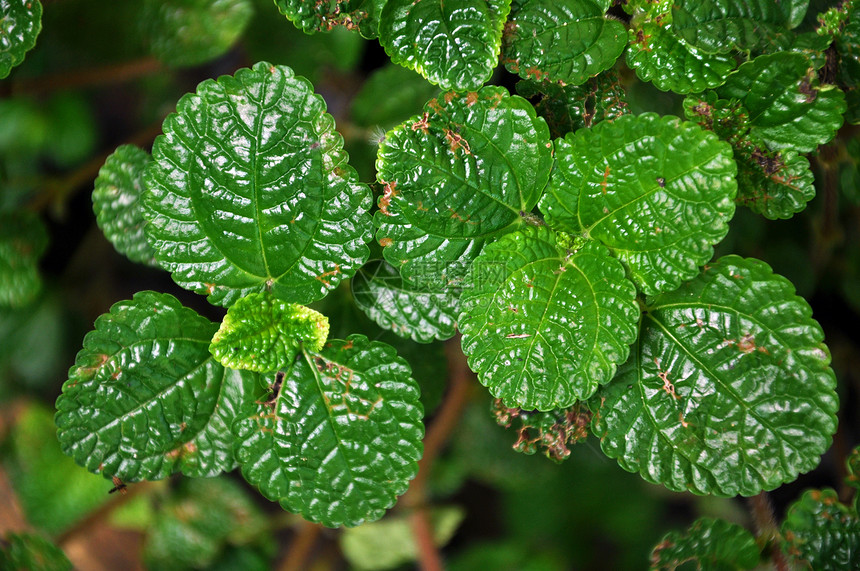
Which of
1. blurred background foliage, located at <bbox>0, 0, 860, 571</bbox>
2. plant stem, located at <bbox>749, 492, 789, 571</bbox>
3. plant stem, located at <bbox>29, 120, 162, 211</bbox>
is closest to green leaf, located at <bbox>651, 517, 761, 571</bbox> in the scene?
plant stem, located at <bbox>749, 492, 789, 571</bbox>

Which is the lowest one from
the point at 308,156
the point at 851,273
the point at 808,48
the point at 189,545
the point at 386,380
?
the point at 189,545

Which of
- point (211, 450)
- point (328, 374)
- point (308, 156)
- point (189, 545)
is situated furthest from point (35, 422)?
point (308, 156)

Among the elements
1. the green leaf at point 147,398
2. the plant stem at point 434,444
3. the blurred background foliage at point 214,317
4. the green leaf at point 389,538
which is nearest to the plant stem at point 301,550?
the blurred background foliage at point 214,317

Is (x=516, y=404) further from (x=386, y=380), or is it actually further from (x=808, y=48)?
(x=808, y=48)

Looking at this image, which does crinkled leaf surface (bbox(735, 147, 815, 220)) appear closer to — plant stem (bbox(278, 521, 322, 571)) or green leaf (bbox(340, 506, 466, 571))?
green leaf (bbox(340, 506, 466, 571))

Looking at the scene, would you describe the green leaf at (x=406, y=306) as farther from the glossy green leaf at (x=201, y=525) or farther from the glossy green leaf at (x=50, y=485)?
the glossy green leaf at (x=50, y=485)

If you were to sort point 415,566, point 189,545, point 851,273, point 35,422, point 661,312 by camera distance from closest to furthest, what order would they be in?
1. point 661,312
2. point 851,273
3. point 189,545
4. point 35,422
5. point 415,566

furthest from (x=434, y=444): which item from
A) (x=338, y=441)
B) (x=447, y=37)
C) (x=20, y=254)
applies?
(x=20, y=254)
